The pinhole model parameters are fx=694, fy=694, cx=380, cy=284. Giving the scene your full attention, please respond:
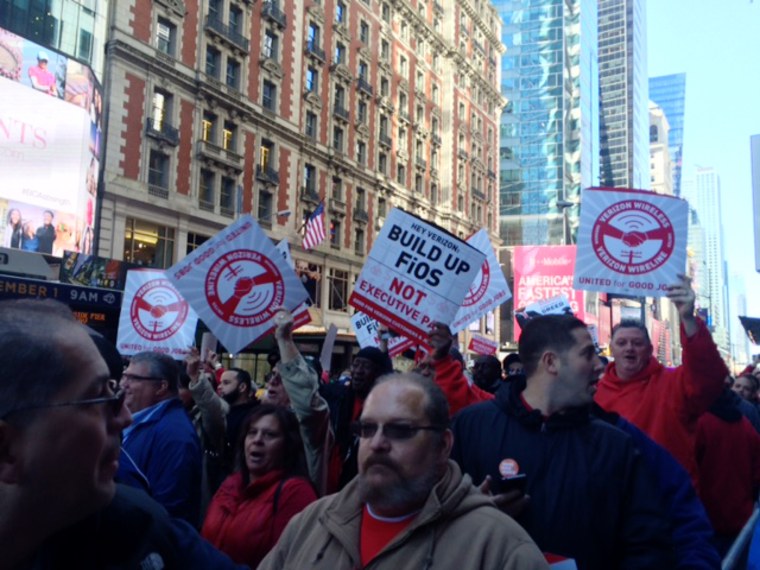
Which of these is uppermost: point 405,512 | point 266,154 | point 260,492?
point 266,154

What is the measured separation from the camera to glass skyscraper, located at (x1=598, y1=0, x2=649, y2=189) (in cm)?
12938

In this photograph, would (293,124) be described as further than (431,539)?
Yes

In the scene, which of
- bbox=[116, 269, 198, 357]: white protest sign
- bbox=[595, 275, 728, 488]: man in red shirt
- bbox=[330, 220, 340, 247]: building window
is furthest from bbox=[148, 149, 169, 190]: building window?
bbox=[595, 275, 728, 488]: man in red shirt

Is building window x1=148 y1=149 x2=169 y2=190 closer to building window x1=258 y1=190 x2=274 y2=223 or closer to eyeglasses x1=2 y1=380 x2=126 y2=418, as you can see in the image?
building window x1=258 y1=190 x2=274 y2=223

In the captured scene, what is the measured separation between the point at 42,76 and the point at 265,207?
45.3 ft

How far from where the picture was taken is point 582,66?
8019cm

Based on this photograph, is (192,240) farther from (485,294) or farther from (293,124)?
(485,294)

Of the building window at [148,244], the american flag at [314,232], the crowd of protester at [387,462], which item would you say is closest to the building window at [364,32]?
→ the building window at [148,244]

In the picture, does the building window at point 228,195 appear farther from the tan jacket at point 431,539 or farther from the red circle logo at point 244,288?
the tan jacket at point 431,539

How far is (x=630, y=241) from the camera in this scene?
20.7 feet

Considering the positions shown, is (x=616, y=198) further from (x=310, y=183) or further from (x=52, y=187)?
(x=310, y=183)

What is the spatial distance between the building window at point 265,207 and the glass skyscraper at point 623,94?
100288 mm

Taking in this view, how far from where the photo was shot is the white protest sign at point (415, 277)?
5.82m

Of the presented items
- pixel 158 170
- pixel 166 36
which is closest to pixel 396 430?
pixel 158 170
